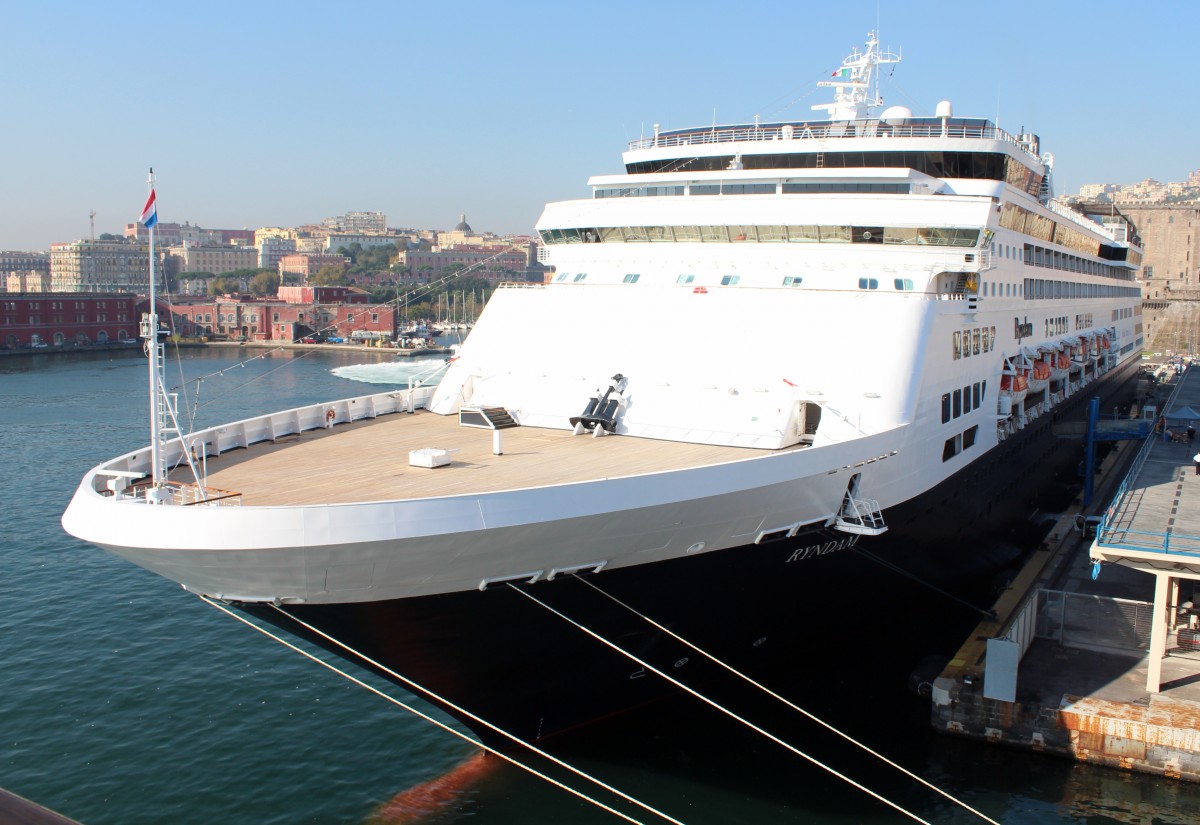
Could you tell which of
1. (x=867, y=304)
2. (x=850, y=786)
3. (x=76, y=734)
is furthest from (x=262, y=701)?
(x=867, y=304)

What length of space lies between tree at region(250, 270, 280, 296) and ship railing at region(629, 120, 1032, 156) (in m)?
149

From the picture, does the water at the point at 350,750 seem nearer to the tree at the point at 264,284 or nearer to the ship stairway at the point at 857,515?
the ship stairway at the point at 857,515

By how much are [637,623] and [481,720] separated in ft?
7.17

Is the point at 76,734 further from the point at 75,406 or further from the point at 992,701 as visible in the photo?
the point at 75,406

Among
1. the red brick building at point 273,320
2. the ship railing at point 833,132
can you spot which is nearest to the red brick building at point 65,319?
the red brick building at point 273,320

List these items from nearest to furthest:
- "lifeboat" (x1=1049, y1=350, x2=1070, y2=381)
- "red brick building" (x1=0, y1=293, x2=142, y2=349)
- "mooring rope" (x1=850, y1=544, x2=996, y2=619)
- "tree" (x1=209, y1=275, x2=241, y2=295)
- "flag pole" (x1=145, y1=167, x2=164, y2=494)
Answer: "flag pole" (x1=145, y1=167, x2=164, y2=494) < "mooring rope" (x1=850, y1=544, x2=996, y2=619) < "lifeboat" (x1=1049, y1=350, x2=1070, y2=381) < "red brick building" (x1=0, y1=293, x2=142, y2=349) < "tree" (x1=209, y1=275, x2=241, y2=295)

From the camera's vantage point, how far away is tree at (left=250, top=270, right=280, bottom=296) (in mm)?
160125

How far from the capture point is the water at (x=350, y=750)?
1307 cm

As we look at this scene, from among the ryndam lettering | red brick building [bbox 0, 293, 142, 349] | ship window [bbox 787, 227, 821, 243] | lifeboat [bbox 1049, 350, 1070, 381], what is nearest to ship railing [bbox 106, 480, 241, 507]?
the ryndam lettering

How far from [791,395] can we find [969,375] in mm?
4975

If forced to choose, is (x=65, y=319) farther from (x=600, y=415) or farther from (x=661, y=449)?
(x=661, y=449)

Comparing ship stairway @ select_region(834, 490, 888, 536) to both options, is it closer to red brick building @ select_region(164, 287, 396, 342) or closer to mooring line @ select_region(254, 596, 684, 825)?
mooring line @ select_region(254, 596, 684, 825)

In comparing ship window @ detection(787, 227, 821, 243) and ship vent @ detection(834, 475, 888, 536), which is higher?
ship window @ detection(787, 227, 821, 243)

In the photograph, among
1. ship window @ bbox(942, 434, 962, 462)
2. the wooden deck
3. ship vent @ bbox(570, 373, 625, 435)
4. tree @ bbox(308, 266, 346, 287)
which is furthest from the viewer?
tree @ bbox(308, 266, 346, 287)
